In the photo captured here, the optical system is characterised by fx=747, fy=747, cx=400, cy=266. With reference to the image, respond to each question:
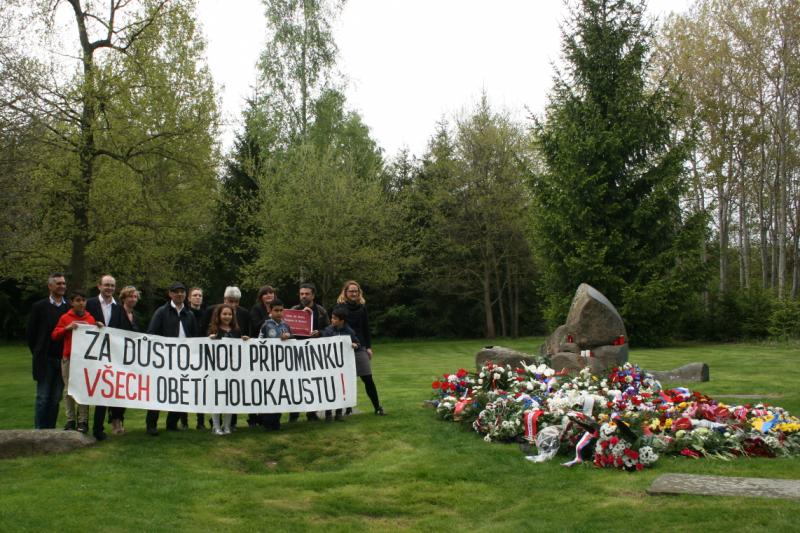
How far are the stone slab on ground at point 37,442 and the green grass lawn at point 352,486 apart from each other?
183mm

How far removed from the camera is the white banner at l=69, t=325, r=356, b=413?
932 centimetres

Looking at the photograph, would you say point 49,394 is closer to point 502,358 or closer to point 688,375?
point 502,358

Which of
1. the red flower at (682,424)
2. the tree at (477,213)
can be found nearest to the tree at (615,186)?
the tree at (477,213)

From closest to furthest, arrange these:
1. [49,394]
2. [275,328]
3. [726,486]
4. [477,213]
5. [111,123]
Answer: [726,486] → [49,394] → [275,328] → [111,123] → [477,213]

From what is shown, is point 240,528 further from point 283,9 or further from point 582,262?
point 283,9

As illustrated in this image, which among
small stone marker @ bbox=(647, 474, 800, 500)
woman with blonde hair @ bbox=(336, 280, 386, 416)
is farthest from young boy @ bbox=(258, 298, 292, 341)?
small stone marker @ bbox=(647, 474, 800, 500)

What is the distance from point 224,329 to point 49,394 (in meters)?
2.34

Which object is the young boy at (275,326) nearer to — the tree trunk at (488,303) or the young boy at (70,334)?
the young boy at (70,334)

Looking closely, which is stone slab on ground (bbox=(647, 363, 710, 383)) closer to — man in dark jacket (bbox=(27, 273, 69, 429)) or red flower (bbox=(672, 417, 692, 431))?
red flower (bbox=(672, 417, 692, 431))

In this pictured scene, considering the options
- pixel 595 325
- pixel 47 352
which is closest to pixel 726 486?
pixel 47 352

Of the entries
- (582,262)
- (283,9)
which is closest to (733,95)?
(582,262)

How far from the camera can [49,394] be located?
379 inches

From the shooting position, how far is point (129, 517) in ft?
20.9

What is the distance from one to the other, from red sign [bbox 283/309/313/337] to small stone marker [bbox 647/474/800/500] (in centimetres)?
557
